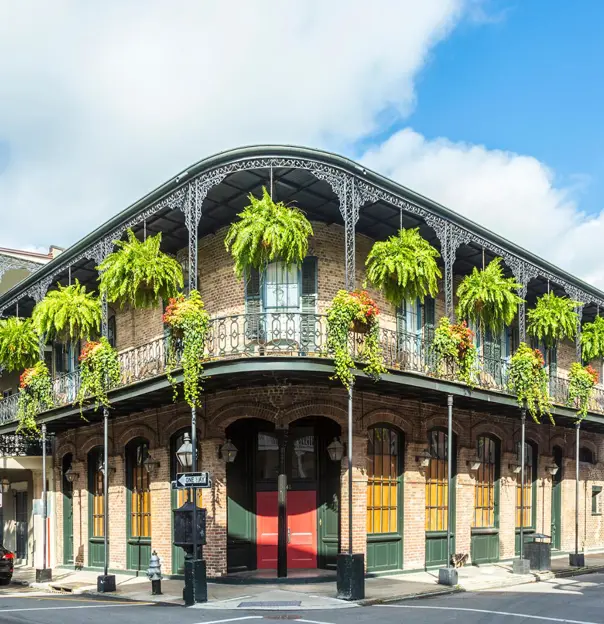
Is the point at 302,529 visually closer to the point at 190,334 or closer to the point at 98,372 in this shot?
the point at 190,334

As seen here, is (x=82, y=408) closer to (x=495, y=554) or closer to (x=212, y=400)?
(x=212, y=400)

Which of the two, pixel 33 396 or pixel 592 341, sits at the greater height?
pixel 592 341

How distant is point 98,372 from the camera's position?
783 inches

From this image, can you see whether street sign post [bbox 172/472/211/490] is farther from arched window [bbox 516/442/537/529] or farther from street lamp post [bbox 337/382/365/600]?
arched window [bbox 516/442/537/529]

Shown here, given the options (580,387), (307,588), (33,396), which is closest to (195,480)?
(307,588)

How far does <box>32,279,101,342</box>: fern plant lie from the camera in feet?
67.1

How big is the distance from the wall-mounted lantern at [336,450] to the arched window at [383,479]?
3.29ft

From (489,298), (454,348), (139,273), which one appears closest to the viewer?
(139,273)

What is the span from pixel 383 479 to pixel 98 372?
7.07 m

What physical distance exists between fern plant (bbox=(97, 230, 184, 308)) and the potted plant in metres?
5.93

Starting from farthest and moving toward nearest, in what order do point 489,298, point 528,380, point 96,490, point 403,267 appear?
point 96,490, point 528,380, point 489,298, point 403,267

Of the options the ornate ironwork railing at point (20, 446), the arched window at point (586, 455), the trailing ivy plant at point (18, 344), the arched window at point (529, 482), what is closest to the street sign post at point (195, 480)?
the trailing ivy plant at point (18, 344)

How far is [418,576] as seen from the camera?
18.6 meters

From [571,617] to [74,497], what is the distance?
1550 centimetres
